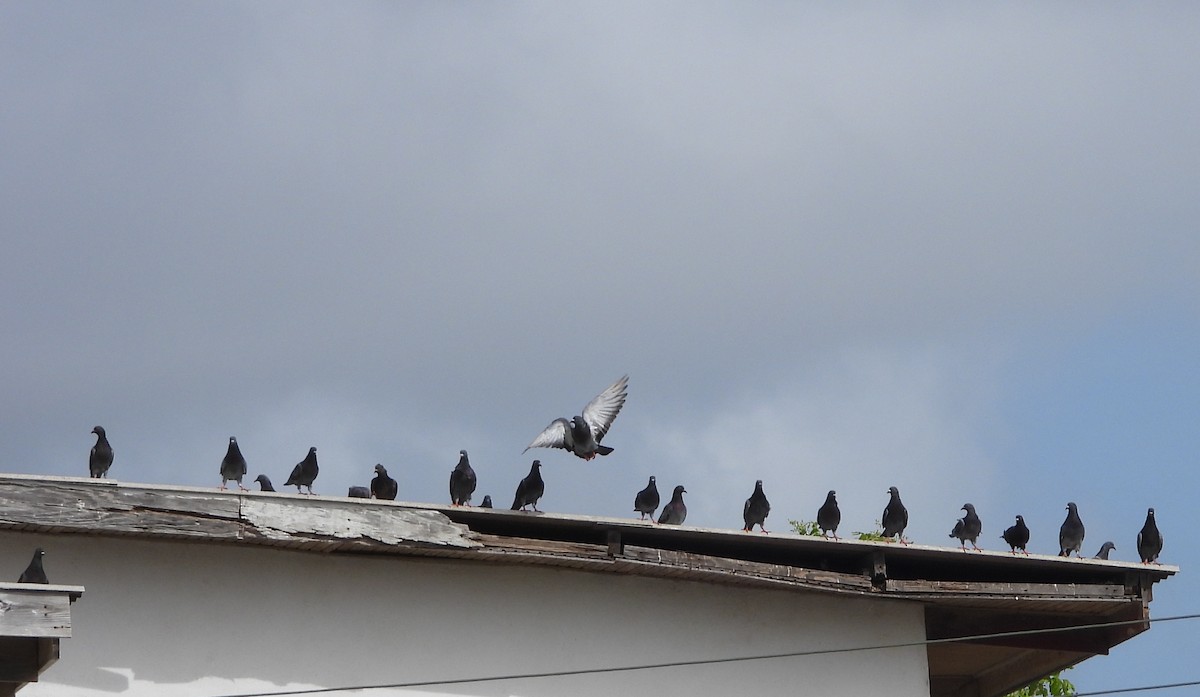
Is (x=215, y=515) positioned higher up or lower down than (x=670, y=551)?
higher up

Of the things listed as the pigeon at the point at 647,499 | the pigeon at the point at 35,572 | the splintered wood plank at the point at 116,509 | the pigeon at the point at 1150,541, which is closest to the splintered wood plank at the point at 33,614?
the pigeon at the point at 35,572

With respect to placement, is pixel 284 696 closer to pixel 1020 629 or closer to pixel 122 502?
pixel 122 502

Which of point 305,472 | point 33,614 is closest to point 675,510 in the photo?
point 305,472

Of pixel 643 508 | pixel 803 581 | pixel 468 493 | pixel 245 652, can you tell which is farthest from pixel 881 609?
pixel 245 652

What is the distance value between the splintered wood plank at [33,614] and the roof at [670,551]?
1.93m

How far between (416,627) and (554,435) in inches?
94.5

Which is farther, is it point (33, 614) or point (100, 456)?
point (100, 456)

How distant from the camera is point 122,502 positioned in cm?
1009

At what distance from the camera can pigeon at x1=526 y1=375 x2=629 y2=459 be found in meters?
13.0

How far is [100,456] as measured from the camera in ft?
47.9

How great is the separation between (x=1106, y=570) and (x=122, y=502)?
7.10m

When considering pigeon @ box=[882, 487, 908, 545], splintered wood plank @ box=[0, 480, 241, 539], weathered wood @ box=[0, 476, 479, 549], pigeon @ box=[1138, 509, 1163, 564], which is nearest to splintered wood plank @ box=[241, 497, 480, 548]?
weathered wood @ box=[0, 476, 479, 549]

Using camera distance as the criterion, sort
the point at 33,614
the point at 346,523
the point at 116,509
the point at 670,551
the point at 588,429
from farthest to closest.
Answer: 1. the point at 588,429
2. the point at 670,551
3. the point at 346,523
4. the point at 116,509
5. the point at 33,614

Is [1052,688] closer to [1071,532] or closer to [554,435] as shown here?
[1071,532]
